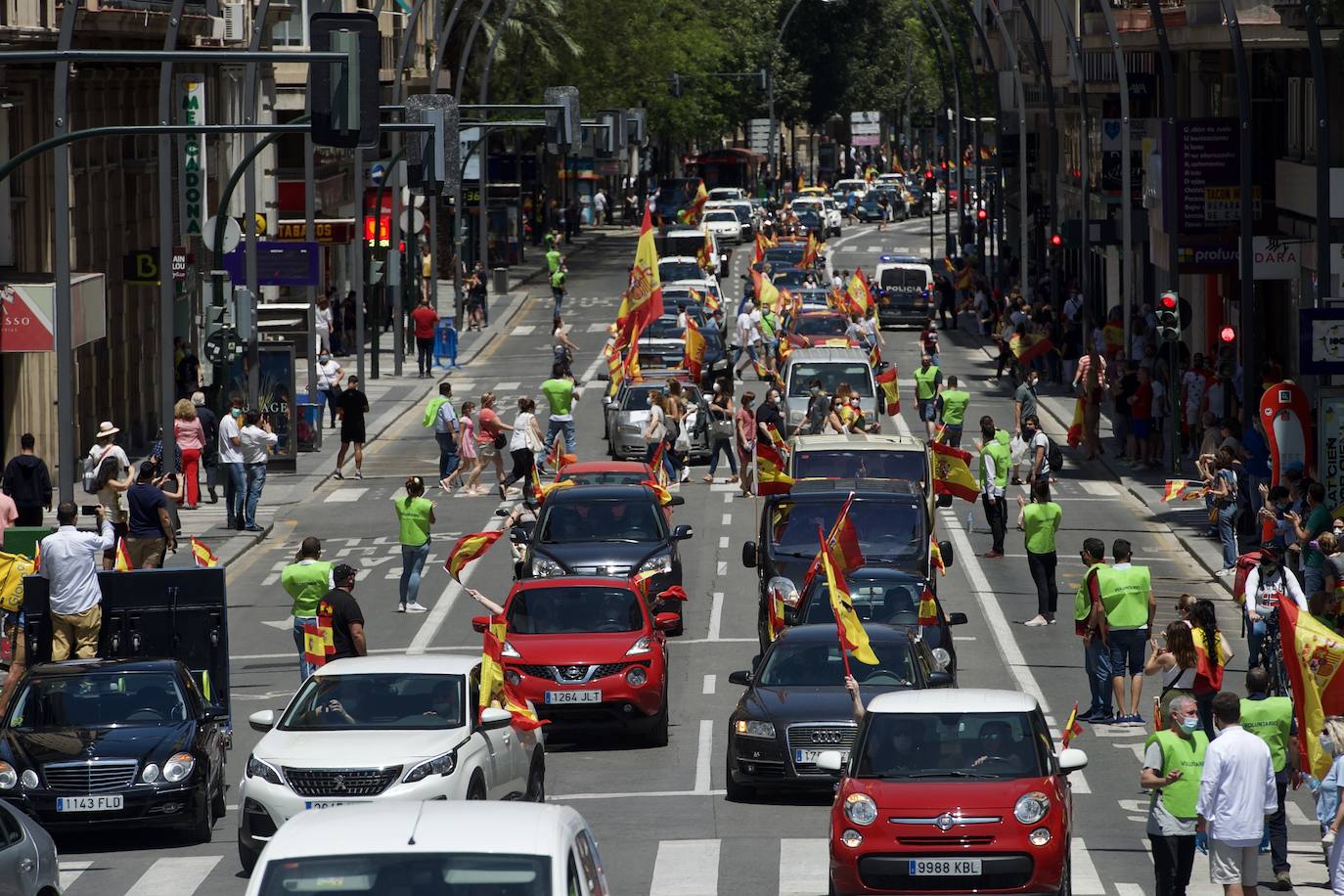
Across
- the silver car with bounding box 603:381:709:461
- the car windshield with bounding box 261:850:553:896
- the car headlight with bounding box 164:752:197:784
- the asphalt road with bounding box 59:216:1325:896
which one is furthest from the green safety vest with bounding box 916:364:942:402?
the car windshield with bounding box 261:850:553:896

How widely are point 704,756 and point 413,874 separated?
37.1ft

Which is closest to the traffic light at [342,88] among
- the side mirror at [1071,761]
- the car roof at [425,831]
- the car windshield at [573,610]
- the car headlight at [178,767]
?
the car windshield at [573,610]

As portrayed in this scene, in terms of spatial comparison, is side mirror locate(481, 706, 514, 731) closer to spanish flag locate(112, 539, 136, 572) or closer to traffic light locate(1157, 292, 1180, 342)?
spanish flag locate(112, 539, 136, 572)

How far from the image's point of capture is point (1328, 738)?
14.5 meters

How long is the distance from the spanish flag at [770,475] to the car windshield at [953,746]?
11.8m

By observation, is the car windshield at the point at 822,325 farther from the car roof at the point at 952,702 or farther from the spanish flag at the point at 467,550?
the car roof at the point at 952,702

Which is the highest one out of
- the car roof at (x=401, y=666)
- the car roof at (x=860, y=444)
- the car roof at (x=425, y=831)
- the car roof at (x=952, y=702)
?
the car roof at (x=425, y=831)

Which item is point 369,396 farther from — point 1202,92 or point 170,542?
point 170,542

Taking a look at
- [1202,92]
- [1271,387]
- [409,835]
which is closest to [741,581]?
[1271,387]

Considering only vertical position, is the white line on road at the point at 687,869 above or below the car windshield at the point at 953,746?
below

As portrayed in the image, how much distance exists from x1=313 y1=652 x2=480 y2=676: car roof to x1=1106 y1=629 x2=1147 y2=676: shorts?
250 inches

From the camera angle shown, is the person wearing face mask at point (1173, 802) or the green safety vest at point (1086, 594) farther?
the green safety vest at point (1086, 594)

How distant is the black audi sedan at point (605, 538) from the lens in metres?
25.5

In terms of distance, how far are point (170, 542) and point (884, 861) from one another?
14.2m
